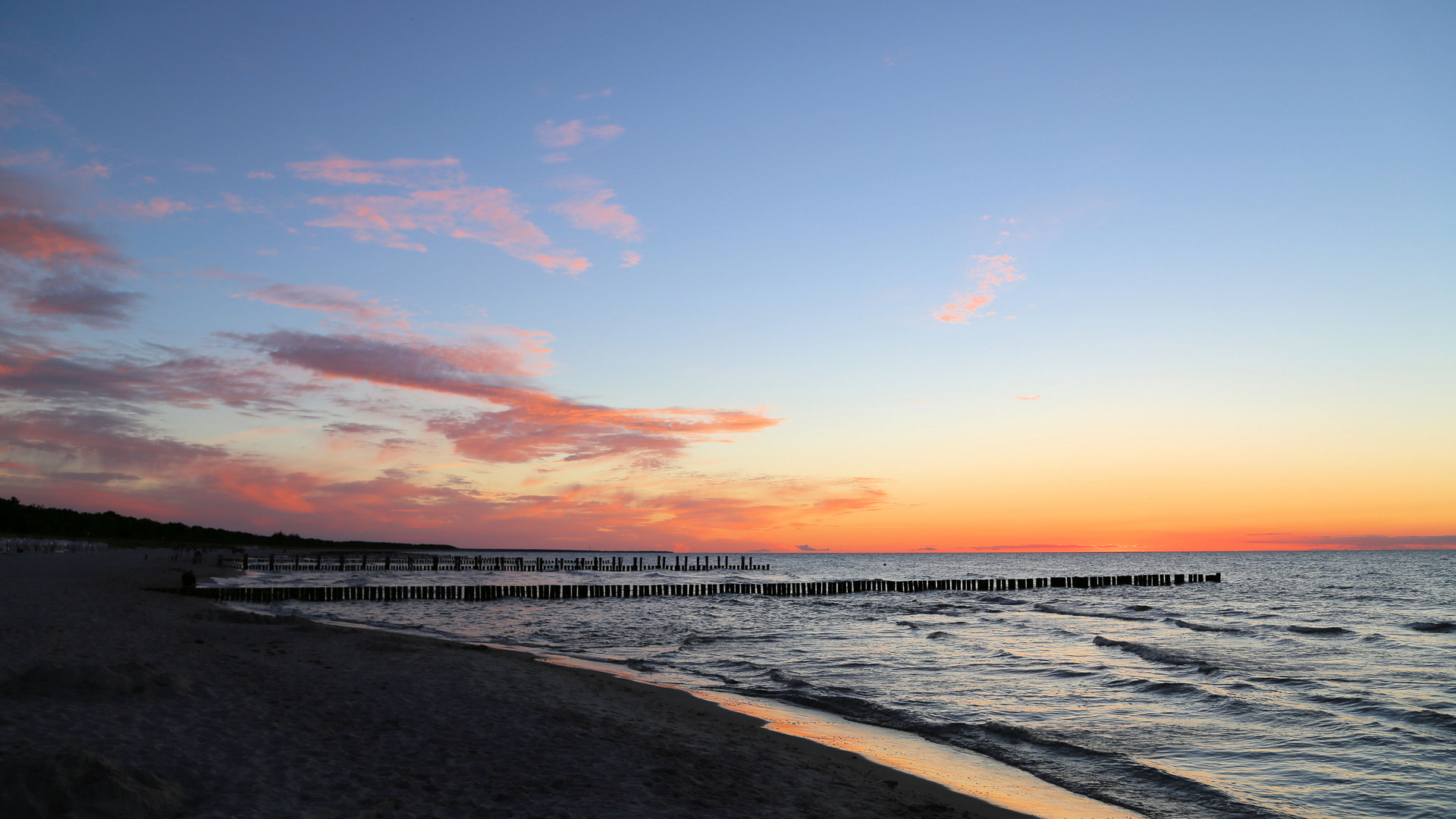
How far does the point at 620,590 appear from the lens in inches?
2173

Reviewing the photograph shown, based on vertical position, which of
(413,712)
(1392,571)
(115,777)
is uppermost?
(115,777)

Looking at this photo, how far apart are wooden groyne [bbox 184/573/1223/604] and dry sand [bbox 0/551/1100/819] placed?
73.1 ft

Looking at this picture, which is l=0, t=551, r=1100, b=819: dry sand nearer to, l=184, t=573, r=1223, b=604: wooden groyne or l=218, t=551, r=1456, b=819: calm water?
l=218, t=551, r=1456, b=819: calm water

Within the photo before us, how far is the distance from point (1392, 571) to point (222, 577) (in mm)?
130982

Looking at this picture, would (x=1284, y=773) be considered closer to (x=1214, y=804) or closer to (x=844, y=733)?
(x=1214, y=804)

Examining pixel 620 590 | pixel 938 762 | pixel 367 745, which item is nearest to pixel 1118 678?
pixel 938 762

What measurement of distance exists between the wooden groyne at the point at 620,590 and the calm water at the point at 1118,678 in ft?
7.38

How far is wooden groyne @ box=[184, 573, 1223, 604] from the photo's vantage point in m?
Result: 37.5

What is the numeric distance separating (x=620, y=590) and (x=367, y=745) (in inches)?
1832

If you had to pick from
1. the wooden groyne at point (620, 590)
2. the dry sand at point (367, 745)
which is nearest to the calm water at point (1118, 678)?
the wooden groyne at point (620, 590)

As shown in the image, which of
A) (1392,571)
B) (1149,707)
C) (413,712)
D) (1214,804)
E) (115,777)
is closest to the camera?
(115,777)

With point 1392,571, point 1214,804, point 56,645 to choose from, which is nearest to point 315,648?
point 56,645

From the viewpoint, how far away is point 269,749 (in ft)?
29.1

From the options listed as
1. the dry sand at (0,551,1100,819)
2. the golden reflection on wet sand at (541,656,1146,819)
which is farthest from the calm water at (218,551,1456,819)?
the dry sand at (0,551,1100,819)
